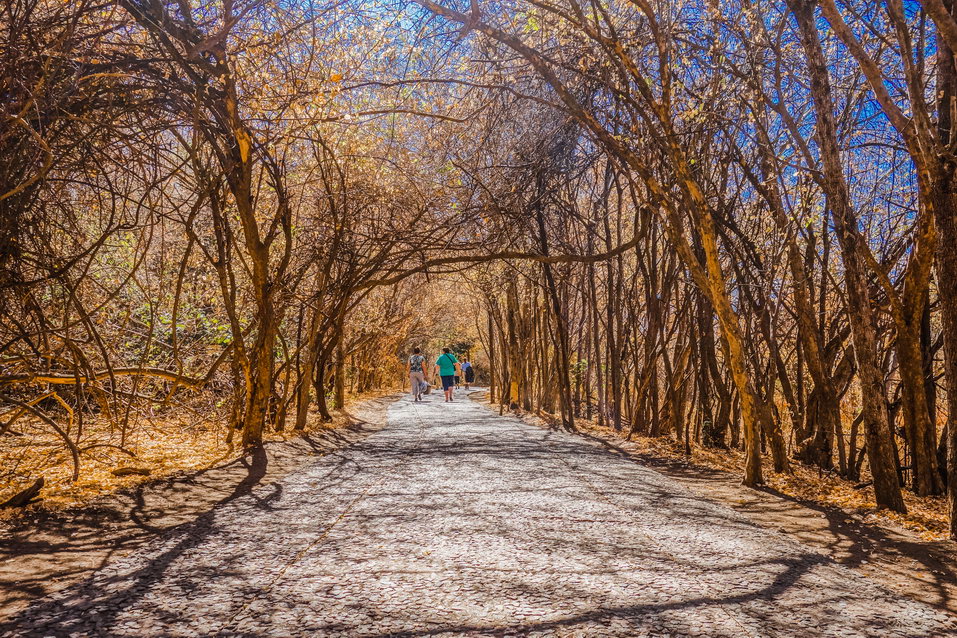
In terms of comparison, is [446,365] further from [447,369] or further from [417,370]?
[417,370]

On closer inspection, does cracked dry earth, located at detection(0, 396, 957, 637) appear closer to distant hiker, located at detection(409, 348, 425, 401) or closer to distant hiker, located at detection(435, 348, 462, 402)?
distant hiker, located at detection(409, 348, 425, 401)

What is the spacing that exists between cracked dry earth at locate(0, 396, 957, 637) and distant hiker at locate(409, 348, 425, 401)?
1718 centimetres

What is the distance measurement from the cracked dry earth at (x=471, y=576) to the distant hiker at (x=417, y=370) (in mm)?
17184

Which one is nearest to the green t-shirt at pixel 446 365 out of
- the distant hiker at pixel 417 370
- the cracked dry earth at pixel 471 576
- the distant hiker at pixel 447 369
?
the distant hiker at pixel 447 369

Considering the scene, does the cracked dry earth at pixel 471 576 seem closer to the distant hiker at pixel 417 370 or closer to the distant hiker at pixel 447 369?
the distant hiker at pixel 417 370

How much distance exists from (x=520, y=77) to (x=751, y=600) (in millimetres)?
8140

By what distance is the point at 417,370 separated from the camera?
24.6 metres

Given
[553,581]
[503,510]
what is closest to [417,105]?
[503,510]

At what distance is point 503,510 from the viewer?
5496mm

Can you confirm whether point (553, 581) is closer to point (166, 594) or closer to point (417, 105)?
point (166, 594)

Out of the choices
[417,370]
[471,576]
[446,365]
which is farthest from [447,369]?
[471,576]

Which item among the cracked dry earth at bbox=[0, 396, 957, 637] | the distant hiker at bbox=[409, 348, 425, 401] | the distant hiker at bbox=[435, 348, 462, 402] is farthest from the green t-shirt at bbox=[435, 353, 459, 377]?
the cracked dry earth at bbox=[0, 396, 957, 637]

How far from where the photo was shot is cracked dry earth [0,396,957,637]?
301cm

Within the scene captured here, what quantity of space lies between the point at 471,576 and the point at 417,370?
21.1 m
